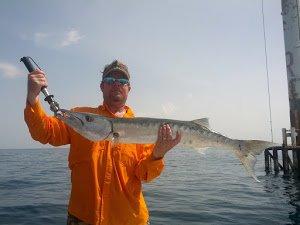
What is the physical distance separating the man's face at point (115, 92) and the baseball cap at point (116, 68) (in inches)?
2.3

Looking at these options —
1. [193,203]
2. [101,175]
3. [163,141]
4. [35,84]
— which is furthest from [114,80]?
[193,203]

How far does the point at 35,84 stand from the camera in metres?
4.78

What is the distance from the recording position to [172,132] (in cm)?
565

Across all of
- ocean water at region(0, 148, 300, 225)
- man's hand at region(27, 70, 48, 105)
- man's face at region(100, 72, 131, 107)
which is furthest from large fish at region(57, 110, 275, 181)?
ocean water at region(0, 148, 300, 225)

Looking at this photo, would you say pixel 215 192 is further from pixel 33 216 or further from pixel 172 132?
pixel 172 132

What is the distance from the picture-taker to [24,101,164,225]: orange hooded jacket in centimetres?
525

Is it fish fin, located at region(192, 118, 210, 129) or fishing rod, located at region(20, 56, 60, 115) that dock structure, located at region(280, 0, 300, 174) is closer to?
fish fin, located at region(192, 118, 210, 129)

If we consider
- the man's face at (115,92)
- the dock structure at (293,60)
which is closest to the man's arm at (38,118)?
the man's face at (115,92)

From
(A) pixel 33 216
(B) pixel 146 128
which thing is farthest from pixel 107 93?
(A) pixel 33 216

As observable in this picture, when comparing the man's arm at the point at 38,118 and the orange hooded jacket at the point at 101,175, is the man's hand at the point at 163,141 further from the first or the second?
the man's arm at the point at 38,118

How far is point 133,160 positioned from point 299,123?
86.3 ft

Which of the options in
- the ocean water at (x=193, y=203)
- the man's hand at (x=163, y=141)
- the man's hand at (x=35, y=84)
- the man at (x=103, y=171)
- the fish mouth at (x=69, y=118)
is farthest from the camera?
the ocean water at (x=193, y=203)

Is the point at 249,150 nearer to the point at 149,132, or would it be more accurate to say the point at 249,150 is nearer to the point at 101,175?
the point at 149,132

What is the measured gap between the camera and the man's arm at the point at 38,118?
482 cm
